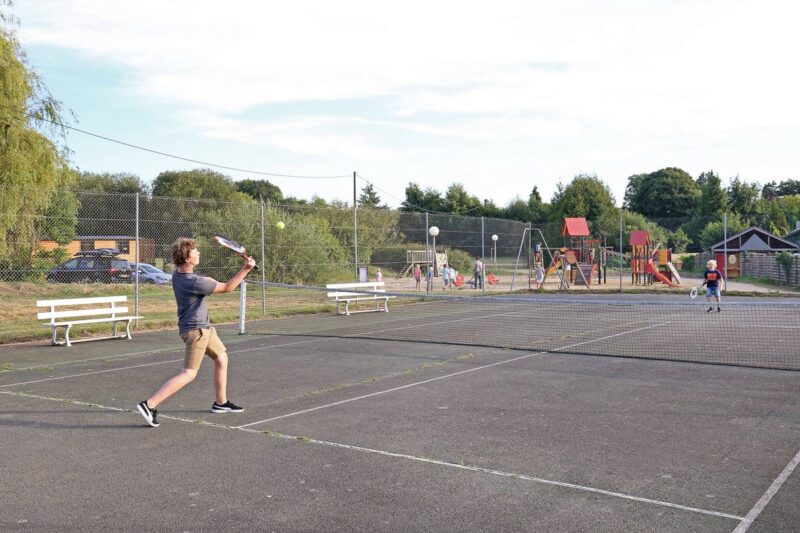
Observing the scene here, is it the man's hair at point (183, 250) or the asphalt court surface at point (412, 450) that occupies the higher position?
the man's hair at point (183, 250)

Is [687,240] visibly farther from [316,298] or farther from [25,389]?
[25,389]

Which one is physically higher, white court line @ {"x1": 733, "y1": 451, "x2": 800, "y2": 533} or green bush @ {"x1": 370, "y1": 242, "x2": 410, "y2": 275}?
green bush @ {"x1": 370, "y1": 242, "x2": 410, "y2": 275}

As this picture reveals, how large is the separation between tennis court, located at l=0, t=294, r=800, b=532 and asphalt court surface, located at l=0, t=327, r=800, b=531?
0.02 m

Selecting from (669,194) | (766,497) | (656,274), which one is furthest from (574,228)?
(669,194)

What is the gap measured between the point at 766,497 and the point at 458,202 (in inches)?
2683

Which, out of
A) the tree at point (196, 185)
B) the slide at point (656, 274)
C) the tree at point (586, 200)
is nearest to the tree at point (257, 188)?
the tree at point (196, 185)

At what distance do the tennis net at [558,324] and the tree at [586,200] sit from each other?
121 feet

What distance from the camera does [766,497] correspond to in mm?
4914

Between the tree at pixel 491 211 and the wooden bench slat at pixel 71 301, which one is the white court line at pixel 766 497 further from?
the tree at pixel 491 211

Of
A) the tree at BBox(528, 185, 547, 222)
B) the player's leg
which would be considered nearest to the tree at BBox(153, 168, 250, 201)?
the tree at BBox(528, 185, 547, 222)

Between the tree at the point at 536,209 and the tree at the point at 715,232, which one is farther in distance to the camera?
the tree at the point at 536,209

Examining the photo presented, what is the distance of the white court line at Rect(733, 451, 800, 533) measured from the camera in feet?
14.5

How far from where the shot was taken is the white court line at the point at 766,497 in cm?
442

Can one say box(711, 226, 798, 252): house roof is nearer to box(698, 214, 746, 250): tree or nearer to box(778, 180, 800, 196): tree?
box(698, 214, 746, 250): tree
